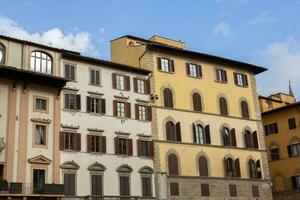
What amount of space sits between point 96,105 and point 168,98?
8.42 m

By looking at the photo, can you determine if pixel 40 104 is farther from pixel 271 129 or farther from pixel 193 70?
pixel 271 129

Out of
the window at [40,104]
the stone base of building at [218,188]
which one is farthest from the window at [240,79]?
the window at [40,104]

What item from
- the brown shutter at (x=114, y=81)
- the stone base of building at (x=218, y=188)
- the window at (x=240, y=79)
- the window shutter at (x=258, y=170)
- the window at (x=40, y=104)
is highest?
the window at (x=240, y=79)

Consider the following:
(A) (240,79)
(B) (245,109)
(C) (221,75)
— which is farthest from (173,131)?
(A) (240,79)

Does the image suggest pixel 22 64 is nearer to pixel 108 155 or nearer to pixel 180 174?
pixel 108 155

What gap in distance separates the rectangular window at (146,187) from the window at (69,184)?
698 centimetres

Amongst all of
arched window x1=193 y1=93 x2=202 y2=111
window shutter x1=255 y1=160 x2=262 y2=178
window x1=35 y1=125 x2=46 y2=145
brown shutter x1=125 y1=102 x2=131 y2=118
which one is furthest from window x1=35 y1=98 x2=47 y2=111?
window shutter x1=255 y1=160 x2=262 y2=178

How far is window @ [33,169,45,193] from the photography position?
125 ft

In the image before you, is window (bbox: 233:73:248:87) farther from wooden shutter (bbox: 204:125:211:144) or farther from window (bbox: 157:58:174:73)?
window (bbox: 157:58:174:73)

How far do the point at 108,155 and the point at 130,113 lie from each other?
4.93 meters

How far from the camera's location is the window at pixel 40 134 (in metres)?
40.1

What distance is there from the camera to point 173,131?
158ft

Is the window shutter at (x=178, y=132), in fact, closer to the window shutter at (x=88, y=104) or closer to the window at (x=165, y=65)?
the window at (x=165, y=65)

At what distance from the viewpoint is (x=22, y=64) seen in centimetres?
4122
